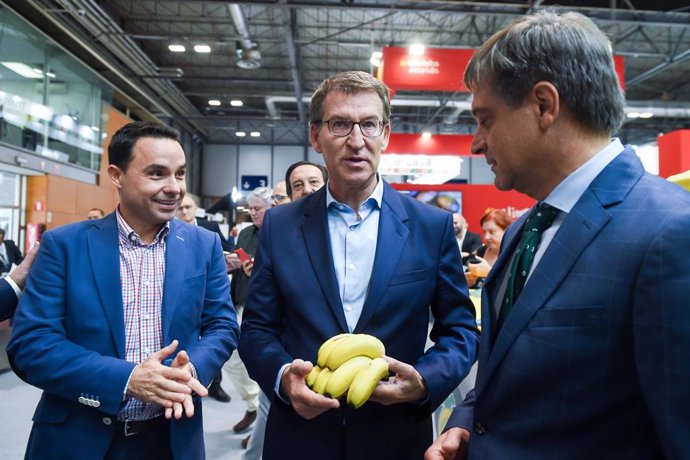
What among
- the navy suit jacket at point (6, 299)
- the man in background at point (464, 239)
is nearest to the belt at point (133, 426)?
the navy suit jacket at point (6, 299)

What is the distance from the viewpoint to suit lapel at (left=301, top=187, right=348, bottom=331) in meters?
1.52

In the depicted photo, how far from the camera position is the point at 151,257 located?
190cm

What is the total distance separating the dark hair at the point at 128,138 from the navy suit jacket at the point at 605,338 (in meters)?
1.54

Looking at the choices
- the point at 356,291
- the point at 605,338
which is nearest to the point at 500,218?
the point at 356,291

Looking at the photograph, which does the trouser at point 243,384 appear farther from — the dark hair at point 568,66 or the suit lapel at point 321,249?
the dark hair at point 568,66

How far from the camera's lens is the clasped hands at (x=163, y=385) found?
1559mm

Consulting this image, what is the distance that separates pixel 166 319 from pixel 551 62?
4.85 ft

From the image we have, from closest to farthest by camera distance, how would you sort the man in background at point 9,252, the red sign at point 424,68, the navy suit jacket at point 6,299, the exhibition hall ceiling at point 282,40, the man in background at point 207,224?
1. the navy suit jacket at point 6,299
2. the man in background at point 207,224
3. the man in background at point 9,252
4. the red sign at point 424,68
5. the exhibition hall ceiling at point 282,40

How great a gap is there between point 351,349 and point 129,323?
0.93 meters

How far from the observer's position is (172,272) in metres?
1.86

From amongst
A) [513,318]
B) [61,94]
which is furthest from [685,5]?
[61,94]

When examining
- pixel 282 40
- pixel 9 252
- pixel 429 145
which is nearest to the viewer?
pixel 9 252

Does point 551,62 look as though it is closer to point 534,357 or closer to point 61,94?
point 534,357

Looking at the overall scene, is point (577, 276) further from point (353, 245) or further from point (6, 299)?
point (6, 299)
